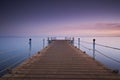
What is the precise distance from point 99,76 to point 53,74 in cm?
109

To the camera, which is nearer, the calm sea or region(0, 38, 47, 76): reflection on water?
region(0, 38, 47, 76): reflection on water

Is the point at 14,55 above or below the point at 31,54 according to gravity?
below

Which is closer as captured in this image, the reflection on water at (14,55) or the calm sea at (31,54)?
the reflection on water at (14,55)

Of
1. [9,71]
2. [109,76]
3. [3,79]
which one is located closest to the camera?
[3,79]

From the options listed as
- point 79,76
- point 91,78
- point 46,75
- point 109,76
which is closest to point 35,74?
point 46,75

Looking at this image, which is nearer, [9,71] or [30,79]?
[30,79]

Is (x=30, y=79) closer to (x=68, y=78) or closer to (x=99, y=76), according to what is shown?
(x=68, y=78)

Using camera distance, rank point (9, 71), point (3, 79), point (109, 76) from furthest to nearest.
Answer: point (9, 71)
point (109, 76)
point (3, 79)

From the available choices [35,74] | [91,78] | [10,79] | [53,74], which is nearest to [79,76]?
[91,78]

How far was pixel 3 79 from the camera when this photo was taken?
416 cm

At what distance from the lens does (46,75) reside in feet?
15.2

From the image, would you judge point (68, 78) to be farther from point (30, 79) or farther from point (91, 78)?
point (30, 79)

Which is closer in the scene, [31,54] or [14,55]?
[31,54]

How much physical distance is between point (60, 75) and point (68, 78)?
0.35 metres
